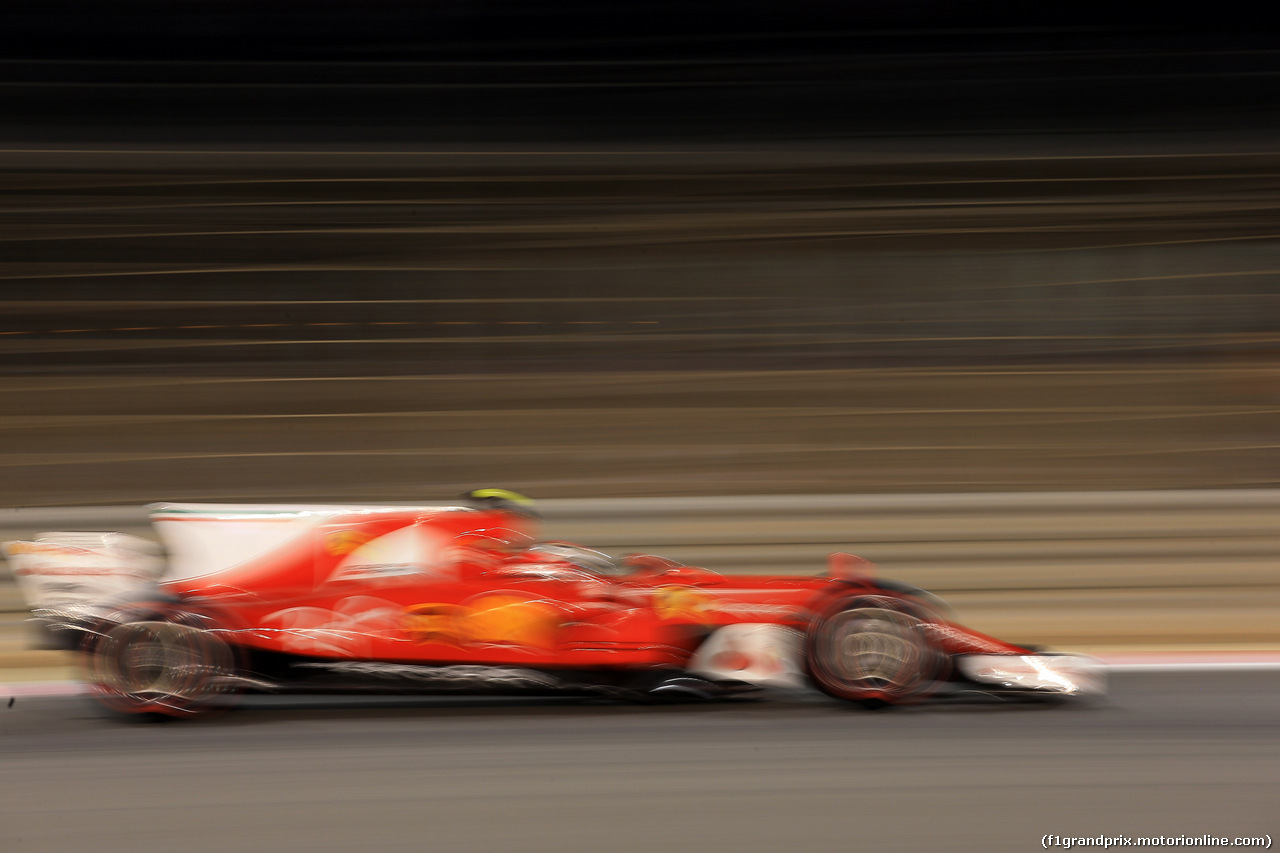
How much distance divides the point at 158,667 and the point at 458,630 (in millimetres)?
1126

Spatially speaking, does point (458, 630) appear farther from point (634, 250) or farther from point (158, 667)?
point (634, 250)

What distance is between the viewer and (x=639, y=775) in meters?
3.86

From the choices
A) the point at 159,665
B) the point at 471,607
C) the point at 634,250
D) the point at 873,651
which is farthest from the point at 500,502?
the point at 634,250

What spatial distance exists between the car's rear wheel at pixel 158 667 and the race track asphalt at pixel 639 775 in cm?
10

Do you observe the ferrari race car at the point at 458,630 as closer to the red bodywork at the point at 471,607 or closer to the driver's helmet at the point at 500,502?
the red bodywork at the point at 471,607

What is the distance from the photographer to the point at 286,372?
278 inches

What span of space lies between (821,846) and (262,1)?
20.2 feet

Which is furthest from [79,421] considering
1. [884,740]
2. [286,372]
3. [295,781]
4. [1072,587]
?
[1072,587]

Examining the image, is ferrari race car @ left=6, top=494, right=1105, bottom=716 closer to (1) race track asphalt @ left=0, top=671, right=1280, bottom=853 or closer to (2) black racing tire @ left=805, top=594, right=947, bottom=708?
(2) black racing tire @ left=805, top=594, right=947, bottom=708

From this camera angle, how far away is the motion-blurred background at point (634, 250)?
7.00 meters

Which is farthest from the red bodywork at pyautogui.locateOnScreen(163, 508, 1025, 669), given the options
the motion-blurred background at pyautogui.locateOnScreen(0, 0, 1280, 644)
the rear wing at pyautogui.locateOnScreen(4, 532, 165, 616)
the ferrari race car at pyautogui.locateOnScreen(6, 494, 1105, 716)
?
the motion-blurred background at pyautogui.locateOnScreen(0, 0, 1280, 644)

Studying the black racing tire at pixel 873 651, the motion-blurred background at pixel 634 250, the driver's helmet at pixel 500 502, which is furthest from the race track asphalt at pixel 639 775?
the motion-blurred background at pixel 634 250

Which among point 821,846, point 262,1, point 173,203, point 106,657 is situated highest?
point 262,1

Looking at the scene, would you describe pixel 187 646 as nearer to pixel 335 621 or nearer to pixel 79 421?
pixel 335 621
